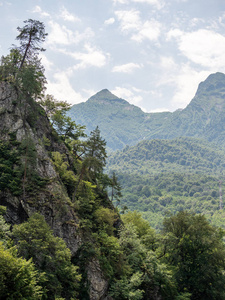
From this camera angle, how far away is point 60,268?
27.5 m

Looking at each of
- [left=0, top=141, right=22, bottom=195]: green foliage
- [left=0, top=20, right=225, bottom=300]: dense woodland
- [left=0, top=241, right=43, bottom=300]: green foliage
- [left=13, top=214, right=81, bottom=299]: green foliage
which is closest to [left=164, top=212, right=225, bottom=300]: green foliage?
[left=0, top=20, right=225, bottom=300]: dense woodland

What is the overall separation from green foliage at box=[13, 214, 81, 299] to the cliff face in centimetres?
522

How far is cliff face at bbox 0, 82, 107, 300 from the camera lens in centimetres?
3262

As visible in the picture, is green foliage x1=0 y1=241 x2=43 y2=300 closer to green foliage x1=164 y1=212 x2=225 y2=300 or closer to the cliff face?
the cliff face

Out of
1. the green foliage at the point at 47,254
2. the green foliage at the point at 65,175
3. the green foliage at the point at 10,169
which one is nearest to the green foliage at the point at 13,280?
the green foliage at the point at 47,254

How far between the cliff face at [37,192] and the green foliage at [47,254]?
17.1ft

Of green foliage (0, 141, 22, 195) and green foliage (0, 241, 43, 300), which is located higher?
green foliage (0, 141, 22, 195)

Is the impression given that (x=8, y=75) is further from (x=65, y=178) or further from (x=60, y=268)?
(x=60, y=268)

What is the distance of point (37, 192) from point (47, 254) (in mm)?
10295

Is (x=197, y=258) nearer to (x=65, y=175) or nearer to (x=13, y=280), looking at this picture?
(x=65, y=175)

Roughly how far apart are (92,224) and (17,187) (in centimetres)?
1323

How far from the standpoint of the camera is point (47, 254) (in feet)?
86.9

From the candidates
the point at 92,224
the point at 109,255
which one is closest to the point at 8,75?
the point at 92,224

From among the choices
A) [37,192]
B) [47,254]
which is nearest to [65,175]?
[37,192]
